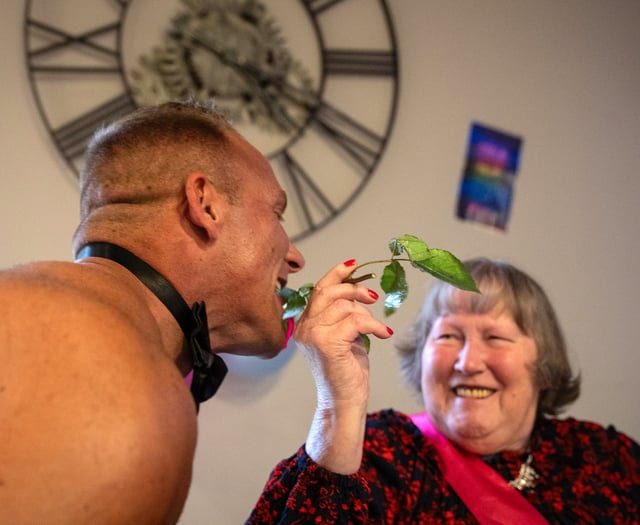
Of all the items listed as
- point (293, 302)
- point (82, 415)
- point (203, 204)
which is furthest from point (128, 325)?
point (293, 302)

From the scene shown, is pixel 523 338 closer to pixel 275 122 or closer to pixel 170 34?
pixel 275 122

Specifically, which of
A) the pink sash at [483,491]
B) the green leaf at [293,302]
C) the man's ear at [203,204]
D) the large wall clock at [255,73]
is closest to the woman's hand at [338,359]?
the green leaf at [293,302]

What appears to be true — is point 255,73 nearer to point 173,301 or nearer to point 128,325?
point 173,301

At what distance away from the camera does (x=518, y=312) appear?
159cm

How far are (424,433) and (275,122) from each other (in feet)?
2.91

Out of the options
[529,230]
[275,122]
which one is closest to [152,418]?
[275,122]

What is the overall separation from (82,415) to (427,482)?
3.06 feet

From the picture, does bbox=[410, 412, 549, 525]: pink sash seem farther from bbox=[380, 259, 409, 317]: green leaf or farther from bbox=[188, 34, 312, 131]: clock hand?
bbox=[188, 34, 312, 131]: clock hand

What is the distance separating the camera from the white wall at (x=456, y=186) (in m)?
1.83

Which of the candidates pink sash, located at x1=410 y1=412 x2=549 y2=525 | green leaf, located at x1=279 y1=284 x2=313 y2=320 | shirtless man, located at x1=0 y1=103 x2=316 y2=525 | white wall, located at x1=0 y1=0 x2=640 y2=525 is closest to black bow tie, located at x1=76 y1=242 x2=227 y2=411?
shirtless man, located at x1=0 y1=103 x2=316 y2=525

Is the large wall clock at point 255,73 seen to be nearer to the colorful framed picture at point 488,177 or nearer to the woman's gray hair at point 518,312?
the colorful framed picture at point 488,177

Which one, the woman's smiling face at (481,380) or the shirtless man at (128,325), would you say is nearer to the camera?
the shirtless man at (128,325)

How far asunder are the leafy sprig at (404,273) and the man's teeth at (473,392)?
425 mm

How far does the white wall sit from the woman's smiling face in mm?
493
